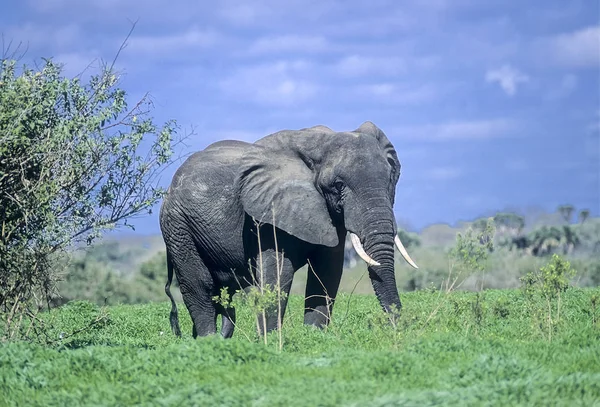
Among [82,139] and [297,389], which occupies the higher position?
[82,139]

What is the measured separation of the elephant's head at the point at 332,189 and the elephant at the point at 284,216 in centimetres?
1

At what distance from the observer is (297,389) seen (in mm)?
8922

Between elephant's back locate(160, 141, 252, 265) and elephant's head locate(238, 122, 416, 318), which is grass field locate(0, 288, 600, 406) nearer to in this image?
elephant's head locate(238, 122, 416, 318)

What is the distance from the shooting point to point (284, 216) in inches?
563

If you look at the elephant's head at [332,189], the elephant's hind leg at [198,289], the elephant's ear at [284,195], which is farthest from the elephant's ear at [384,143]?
the elephant's hind leg at [198,289]

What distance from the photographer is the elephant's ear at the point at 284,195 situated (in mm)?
14195

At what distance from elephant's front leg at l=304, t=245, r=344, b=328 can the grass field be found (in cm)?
179

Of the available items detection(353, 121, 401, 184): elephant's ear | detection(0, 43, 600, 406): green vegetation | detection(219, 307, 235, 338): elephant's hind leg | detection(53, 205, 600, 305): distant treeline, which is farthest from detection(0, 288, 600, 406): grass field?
detection(53, 205, 600, 305): distant treeline

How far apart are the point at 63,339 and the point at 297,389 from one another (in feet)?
19.5

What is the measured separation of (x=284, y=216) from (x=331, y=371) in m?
4.85

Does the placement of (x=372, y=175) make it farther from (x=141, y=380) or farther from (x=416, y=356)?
(x=141, y=380)

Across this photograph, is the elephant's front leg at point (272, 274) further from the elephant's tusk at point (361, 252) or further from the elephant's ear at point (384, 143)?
the elephant's ear at point (384, 143)

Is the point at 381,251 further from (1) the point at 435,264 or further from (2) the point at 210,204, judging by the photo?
(1) the point at 435,264

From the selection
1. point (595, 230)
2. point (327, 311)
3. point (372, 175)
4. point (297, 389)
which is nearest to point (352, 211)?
point (372, 175)
